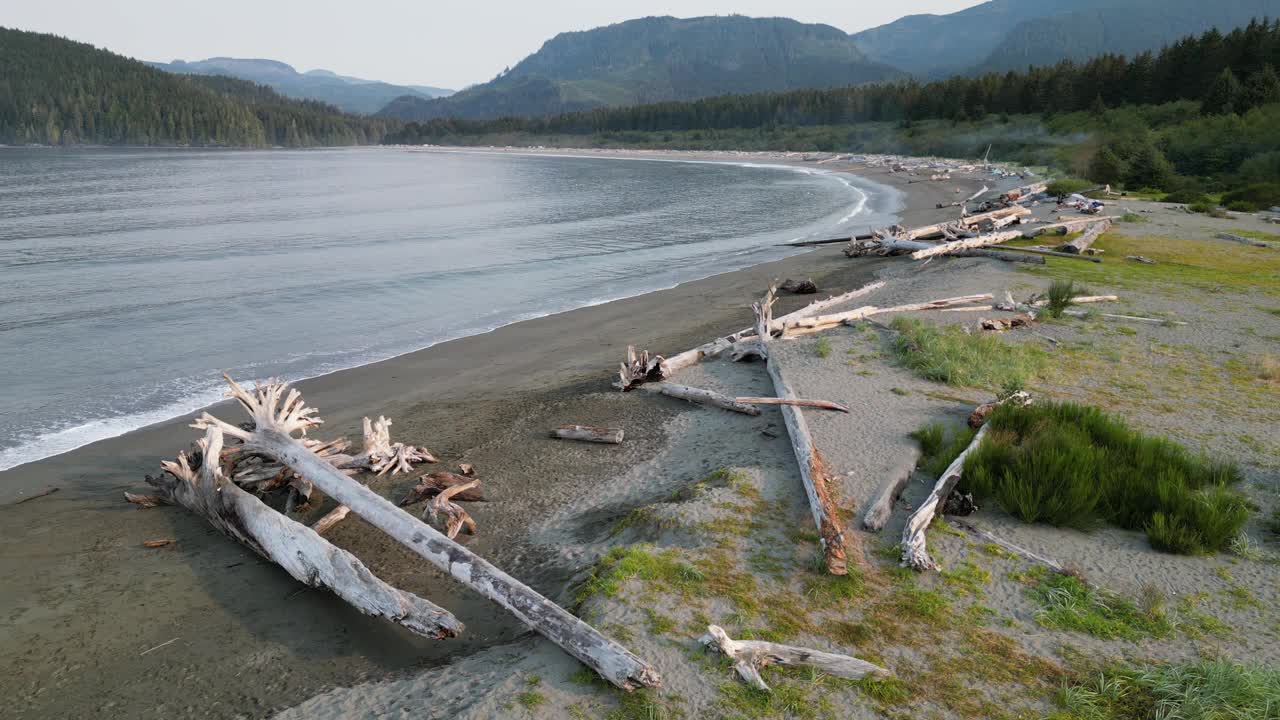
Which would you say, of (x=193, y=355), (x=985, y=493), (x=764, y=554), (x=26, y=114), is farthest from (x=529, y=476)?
(x=26, y=114)

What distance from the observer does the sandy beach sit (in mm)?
4711

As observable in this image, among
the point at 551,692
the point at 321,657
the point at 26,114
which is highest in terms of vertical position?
the point at 26,114

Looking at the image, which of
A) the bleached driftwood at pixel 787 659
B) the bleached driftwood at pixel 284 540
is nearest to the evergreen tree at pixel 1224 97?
the bleached driftwood at pixel 787 659

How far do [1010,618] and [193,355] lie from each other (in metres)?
14.2

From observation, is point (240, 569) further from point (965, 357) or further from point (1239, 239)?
point (1239, 239)

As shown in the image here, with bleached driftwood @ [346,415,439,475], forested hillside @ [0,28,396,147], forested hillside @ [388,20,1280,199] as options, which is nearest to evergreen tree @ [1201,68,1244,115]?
forested hillside @ [388,20,1280,199]

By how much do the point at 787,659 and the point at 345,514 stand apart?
4697mm

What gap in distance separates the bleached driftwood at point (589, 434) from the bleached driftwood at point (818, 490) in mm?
2094

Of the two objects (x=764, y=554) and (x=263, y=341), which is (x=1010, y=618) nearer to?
(x=764, y=554)

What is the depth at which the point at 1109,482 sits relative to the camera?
253 inches

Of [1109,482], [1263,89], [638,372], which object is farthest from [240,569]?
[1263,89]

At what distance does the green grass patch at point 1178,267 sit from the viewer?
1631 cm

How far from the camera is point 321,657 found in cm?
512

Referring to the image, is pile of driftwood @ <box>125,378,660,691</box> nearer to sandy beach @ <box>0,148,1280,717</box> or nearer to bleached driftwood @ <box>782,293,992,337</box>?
sandy beach @ <box>0,148,1280,717</box>
